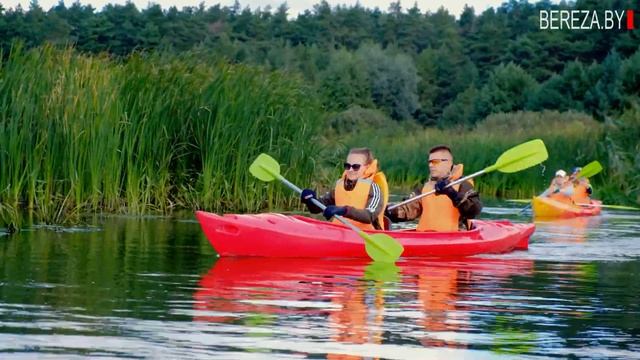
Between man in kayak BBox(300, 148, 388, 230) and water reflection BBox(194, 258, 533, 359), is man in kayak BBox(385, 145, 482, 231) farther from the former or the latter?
man in kayak BBox(300, 148, 388, 230)

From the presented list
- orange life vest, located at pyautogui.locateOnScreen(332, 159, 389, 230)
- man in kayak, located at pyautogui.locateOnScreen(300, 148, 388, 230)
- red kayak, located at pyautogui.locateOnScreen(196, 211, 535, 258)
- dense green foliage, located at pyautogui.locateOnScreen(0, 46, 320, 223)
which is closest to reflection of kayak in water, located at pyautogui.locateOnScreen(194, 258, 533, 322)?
red kayak, located at pyautogui.locateOnScreen(196, 211, 535, 258)

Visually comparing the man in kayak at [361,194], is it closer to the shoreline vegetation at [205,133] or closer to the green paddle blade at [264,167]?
the green paddle blade at [264,167]

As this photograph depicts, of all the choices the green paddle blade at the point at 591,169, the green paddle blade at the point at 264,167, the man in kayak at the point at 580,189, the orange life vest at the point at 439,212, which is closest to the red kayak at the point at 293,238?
the orange life vest at the point at 439,212

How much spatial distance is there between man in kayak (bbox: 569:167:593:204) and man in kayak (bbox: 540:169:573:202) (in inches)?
2.9

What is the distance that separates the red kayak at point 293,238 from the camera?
12.2 metres

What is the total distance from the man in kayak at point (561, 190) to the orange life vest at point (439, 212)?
832 centimetres

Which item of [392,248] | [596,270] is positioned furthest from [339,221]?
[596,270]

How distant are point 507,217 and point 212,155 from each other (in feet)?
15.4

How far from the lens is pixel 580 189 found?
72.9 feet

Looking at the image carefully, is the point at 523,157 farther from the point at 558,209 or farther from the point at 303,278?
the point at 558,209

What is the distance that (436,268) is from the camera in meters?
12.1

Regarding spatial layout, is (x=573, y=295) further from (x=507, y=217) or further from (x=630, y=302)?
(x=507, y=217)

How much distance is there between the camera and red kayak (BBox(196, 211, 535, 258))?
12.2 meters

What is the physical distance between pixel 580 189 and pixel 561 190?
0.36 m
